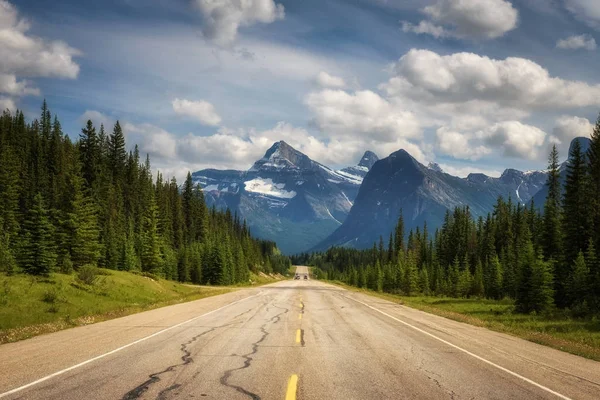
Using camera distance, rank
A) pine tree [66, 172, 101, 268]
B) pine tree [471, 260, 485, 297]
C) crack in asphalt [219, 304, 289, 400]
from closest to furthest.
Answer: crack in asphalt [219, 304, 289, 400]
pine tree [66, 172, 101, 268]
pine tree [471, 260, 485, 297]

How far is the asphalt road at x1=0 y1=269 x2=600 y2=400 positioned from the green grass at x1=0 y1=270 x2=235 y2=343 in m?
2.50

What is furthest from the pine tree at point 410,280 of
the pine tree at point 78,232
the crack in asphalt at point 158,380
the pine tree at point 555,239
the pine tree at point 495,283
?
the crack in asphalt at point 158,380

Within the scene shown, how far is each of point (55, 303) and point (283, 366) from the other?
18217 millimetres

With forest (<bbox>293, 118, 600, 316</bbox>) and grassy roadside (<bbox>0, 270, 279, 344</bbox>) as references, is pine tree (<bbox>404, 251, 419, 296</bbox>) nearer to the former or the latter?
forest (<bbox>293, 118, 600, 316</bbox>)

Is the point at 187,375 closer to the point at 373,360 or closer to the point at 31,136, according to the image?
the point at 373,360

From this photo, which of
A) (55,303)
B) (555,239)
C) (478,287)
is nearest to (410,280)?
(478,287)

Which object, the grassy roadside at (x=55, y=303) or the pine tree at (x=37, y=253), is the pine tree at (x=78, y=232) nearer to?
the grassy roadside at (x=55, y=303)

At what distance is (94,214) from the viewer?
64875 millimetres

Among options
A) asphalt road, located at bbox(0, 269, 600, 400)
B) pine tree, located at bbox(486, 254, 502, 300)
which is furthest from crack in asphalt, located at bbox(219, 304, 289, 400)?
pine tree, located at bbox(486, 254, 502, 300)

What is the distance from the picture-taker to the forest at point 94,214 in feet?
135

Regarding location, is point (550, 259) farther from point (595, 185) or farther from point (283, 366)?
point (283, 366)

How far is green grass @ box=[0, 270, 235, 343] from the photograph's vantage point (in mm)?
17167

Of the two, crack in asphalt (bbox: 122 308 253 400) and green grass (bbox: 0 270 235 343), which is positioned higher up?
crack in asphalt (bbox: 122 308 253 400)

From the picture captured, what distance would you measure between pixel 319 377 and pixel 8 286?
21.6 m
